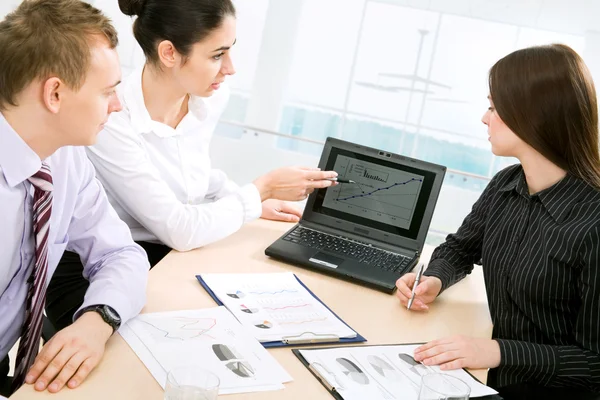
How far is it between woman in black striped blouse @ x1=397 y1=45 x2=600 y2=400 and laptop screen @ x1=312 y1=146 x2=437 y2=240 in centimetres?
27

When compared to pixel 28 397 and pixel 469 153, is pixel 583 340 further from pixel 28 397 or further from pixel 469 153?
pixel 469 153

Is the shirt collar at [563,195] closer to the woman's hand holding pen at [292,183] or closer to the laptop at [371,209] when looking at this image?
the laptop at [371,209]

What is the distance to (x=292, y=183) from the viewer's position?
2012 millimetres

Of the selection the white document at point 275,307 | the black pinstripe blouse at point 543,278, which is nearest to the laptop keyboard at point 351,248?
the black pinstripe blouse at point 543,278

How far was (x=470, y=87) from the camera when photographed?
13.0 ft

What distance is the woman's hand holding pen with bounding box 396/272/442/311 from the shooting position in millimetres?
1629

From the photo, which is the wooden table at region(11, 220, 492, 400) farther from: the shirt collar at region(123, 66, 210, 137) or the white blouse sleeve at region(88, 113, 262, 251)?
the shirt collar at region(123, 66, 210, 137)

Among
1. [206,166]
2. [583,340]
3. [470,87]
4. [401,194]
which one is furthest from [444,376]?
[470,87]

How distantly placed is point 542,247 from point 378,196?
53 centimetres

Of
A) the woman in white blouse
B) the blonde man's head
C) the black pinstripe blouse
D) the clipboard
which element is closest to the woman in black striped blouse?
the black pinstripe blouse

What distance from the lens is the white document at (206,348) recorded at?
1.17m

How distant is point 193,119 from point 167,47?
0.25m

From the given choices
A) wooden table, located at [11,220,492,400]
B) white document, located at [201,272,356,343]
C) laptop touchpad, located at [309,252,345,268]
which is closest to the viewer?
wooden table, located at [11,220,492,400]

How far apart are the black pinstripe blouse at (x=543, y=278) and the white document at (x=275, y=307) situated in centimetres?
37
